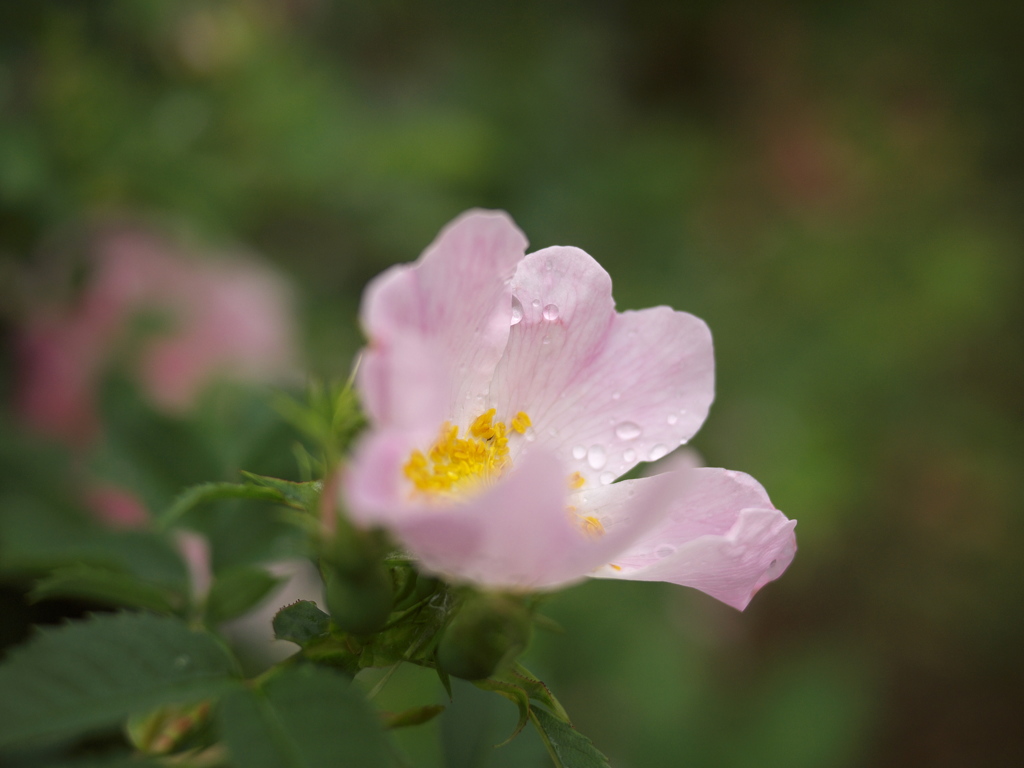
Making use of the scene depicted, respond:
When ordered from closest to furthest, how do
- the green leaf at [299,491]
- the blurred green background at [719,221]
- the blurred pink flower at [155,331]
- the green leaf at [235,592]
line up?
the green leaf at [299,491] → the green leaf at [235,592] → the blurred pink flower at [155,331] → the blurred green background at [719,221]

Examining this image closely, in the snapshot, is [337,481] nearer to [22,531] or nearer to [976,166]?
[22,531]

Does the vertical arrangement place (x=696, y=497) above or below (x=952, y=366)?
above

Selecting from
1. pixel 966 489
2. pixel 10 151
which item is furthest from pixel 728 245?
pixel 10 151

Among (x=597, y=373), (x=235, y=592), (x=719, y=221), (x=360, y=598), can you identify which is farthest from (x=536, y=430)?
(x=719, y=221)

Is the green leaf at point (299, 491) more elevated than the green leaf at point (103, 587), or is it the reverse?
the green leaf at point (299, 491)

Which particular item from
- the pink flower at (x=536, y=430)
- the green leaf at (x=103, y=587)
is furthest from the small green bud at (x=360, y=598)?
the green leaf at (x=103, y=587)

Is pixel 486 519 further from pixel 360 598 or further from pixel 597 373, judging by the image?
pixel 597 373

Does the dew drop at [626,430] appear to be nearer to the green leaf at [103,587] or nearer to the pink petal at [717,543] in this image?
the pink petal at [717,543]
